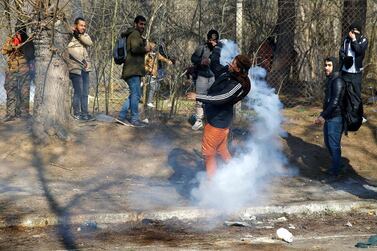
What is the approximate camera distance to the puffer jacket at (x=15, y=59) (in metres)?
12.1

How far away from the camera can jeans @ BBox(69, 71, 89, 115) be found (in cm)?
1242

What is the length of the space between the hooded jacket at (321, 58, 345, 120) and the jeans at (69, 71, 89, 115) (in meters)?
4.62

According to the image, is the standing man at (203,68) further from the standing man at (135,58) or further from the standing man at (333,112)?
the standing man at (333,112)

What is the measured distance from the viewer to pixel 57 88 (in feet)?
37.1

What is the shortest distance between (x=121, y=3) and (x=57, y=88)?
4427 mm

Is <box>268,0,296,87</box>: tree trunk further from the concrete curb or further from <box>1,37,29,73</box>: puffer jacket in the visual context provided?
the concrete curb

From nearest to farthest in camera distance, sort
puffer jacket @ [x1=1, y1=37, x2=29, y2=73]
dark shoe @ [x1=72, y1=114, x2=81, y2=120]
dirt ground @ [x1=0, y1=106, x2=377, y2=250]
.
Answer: dirt ground @ [x1=0, y1=106, x2=377, y2=250] → puffer jacket @ [x1=1, y1=37, x2=29, y2=73] → dark shoe @ [x1=72, y1=114, x2=81, y2=120]

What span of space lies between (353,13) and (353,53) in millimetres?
3241

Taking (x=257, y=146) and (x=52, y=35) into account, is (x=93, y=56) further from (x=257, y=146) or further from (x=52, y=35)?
(x=257, y=146)

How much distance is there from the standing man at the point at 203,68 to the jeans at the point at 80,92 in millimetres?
2091

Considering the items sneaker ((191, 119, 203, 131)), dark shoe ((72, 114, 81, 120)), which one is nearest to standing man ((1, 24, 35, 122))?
dark shoe ((72, 114, 81, 120))

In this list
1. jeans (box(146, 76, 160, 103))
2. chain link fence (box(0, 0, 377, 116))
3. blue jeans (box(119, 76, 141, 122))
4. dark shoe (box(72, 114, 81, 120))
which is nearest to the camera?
blue jeans (box(119, 76, 141, 122))

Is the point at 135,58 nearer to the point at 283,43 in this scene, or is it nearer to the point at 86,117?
the point at 86,117

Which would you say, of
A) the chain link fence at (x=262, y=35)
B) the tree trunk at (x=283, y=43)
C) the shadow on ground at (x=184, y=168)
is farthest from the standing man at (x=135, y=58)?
the tree trunk at (x=283, y=43)
